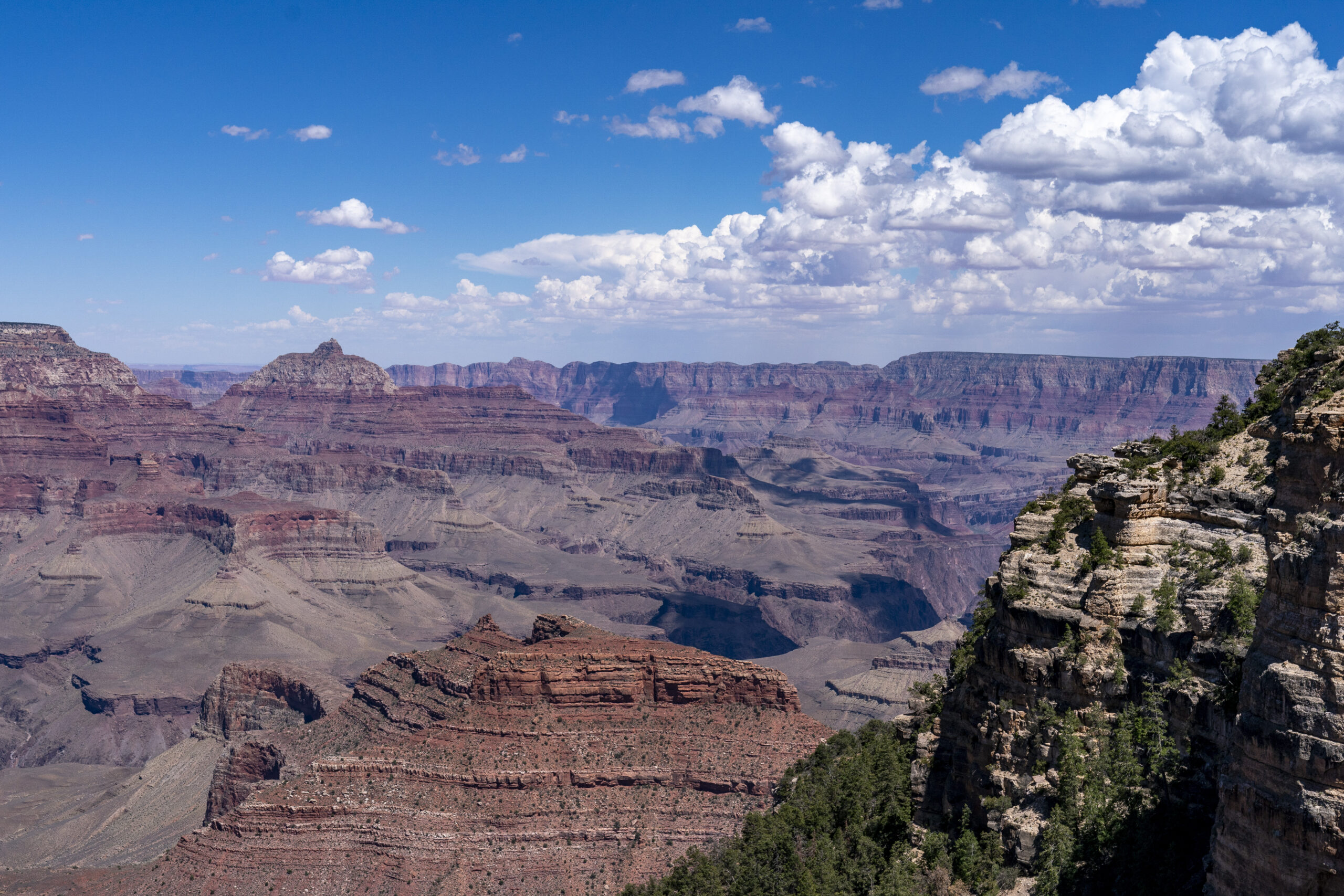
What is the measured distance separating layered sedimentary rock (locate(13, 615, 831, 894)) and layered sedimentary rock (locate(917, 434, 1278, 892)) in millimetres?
45195

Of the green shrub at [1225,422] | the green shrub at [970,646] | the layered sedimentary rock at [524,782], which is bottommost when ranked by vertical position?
the layered sedimentary rock at [524,782]

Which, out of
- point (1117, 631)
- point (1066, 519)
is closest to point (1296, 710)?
point (1117, 631)

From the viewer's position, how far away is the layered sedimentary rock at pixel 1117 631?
2917cm

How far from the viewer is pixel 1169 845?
28.4m

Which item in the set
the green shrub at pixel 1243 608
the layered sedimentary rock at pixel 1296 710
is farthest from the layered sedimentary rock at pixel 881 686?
the layered sedimentary rock at pixel 1296 710

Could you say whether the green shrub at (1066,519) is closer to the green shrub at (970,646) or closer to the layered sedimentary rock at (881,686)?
the green shrub at (970,646)

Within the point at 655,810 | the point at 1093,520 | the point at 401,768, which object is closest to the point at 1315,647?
the point at 1093,520

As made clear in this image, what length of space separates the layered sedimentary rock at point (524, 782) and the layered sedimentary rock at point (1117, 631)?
45195 mm

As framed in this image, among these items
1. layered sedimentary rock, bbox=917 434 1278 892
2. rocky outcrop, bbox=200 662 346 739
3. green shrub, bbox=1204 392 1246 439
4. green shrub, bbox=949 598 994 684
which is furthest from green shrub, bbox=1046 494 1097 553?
rocky outcrop, bbox=200 662 346 739

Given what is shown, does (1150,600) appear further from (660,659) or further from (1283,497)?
(660,659)

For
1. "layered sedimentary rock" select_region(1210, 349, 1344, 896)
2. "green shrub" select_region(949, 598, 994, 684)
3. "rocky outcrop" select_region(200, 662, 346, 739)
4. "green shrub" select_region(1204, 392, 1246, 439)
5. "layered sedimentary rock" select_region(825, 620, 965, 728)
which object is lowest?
"layered sedimentary rock" select_region(825, 620, 965, 728)

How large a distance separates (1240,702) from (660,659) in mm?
65533

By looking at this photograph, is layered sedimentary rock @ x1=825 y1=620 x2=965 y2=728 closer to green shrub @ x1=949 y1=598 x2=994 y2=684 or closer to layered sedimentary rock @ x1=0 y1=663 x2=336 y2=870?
layered sedimentary rock @ x1=0 y1=663 x2=336 y2=870

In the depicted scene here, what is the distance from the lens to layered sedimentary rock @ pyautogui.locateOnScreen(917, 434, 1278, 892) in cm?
2917
